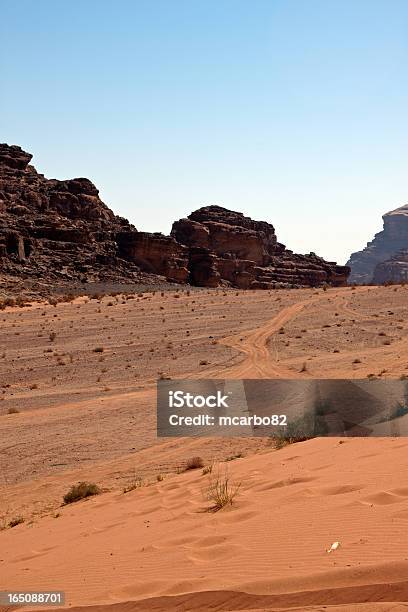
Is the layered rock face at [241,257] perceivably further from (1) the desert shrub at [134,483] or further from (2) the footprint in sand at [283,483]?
(2) the footprint in sand at [283,483]

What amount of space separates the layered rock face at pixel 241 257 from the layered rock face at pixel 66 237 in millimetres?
4158

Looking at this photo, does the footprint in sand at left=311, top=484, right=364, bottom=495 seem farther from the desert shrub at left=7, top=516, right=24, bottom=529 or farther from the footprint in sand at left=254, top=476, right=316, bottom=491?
the desert shrub at left=7, top=516, right=24, bottom=529

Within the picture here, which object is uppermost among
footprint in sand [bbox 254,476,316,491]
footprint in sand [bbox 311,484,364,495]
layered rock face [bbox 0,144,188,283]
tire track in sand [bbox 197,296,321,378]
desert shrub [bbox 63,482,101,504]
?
layered rock face [bbox 0,144,188,283]

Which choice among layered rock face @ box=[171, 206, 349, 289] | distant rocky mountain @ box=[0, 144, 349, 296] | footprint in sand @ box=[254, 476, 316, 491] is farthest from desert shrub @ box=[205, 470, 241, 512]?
layered rock face @ box=[171, 206, 349, 289]

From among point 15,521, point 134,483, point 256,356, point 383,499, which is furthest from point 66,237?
point 383,499

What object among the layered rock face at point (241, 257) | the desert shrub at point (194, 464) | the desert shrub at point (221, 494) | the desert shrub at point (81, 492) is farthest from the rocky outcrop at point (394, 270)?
the desert shrub at point (221, 494)

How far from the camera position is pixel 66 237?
67.8 m

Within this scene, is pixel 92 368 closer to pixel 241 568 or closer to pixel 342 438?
pixel 342 438

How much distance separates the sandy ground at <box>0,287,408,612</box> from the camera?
4393 millimetres

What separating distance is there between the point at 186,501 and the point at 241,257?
83.5m

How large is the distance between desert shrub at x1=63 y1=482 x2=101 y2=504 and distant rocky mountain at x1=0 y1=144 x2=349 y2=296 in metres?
48.6

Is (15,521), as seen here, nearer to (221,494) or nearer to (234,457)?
(221,494)

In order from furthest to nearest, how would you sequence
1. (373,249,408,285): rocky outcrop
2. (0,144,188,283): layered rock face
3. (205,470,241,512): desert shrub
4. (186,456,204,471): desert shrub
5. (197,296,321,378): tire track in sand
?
(373,249,408,285): rocky outcrop < (0,144,188,283): layered rock face < (197,296,321,378): tire track in sand < (186,456,204,471): desert shrub < (205,470,241,512): desert shrub

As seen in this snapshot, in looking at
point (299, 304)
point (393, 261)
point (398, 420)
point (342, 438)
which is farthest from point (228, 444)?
point (393, 261)
